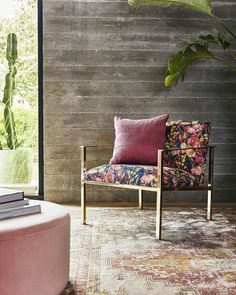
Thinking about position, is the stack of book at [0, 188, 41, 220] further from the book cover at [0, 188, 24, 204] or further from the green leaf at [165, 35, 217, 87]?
the green leaf at [165, 35, 217, 87]

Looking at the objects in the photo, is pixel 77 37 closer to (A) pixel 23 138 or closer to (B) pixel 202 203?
(A) pixel 23 138

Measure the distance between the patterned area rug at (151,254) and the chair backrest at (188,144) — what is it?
1.34 ft

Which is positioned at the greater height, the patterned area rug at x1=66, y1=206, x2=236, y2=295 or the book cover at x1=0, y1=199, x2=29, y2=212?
the book cover at x1=0, y1=199, x2=29, y2=212

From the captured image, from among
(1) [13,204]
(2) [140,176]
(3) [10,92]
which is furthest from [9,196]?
(3) [10,92]

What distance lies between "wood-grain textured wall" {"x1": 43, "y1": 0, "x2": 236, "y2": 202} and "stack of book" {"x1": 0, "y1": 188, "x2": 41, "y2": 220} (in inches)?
88.4

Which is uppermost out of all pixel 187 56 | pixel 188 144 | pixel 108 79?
pixel 187 56

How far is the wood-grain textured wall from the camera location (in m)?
4.29

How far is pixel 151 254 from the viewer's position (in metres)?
2.79

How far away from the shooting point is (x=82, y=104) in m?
4.33

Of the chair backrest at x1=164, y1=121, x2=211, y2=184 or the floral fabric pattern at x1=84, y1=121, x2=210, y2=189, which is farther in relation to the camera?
the chair backrest at x1=164, y1=121, x2=211, y2=184

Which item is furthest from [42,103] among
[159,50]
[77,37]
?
[159,50]

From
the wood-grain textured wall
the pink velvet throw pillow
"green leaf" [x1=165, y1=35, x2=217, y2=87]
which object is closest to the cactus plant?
the wood-grain textured wall

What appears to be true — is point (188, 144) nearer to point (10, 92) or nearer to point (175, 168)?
point (175, 168)

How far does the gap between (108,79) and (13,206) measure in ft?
8.05
